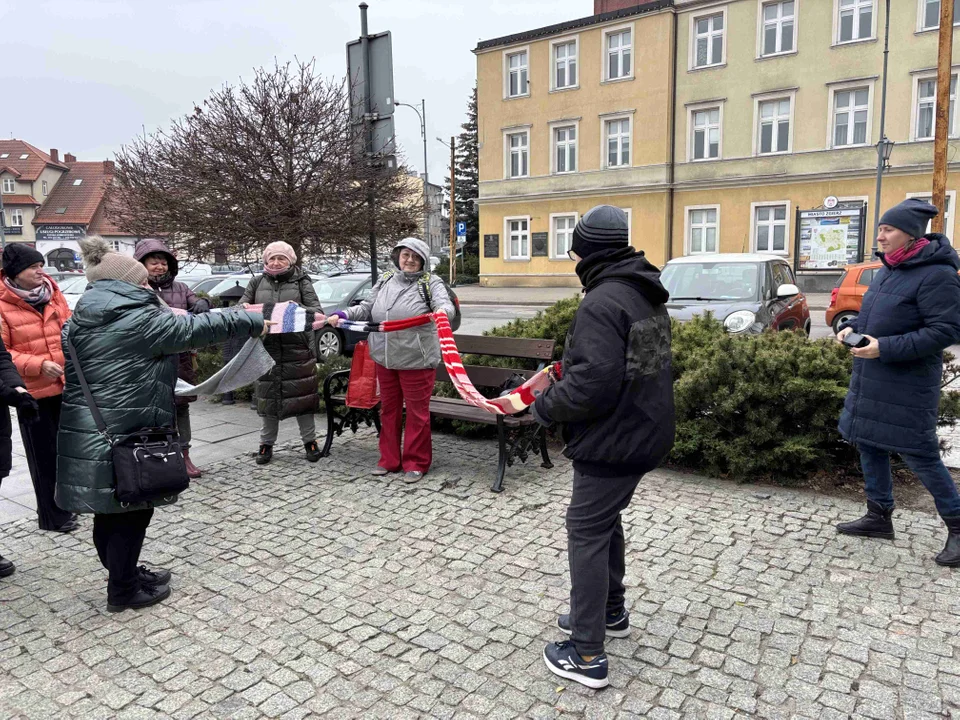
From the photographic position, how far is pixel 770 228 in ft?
97.9

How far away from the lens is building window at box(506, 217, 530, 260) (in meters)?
35.5

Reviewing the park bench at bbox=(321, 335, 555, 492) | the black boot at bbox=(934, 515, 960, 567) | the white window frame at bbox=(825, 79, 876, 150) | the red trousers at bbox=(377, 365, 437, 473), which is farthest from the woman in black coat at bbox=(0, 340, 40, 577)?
the white window frame at bbox=(825, 79, 876, 150)

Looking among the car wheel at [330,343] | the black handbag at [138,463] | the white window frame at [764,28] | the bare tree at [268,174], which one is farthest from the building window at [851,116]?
the black handbag at [138,463]

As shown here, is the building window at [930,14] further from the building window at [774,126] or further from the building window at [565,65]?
the building window at [565,65]

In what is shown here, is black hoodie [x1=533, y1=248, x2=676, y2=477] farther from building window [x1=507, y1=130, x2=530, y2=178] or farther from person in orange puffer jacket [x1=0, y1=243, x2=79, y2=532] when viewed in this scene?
building window [x1=507, y1=130, x2=530, y2=178]

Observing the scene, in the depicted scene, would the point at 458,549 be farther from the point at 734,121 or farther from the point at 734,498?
the point at 734,121

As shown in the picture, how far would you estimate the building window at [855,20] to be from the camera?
27328 mm

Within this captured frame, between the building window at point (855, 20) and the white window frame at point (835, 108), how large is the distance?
1640 mm

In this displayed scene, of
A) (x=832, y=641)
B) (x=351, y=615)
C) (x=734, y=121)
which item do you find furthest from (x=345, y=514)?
(x=734, y=121)

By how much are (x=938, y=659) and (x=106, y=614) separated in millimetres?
3857

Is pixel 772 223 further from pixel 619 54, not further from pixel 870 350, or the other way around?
pixel 870 350

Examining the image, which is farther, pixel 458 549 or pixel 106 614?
pixel 458 549

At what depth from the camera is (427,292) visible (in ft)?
18.6

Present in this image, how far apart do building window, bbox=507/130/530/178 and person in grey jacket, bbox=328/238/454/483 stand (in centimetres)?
3073
